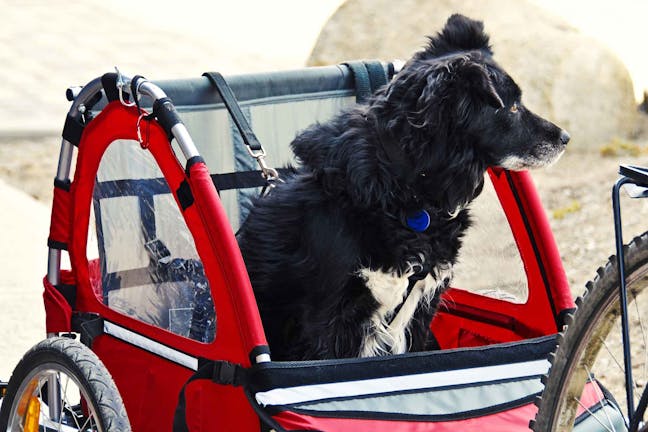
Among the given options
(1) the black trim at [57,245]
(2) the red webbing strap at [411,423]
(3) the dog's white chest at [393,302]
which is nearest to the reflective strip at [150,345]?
(1) the black trim at [57,245]

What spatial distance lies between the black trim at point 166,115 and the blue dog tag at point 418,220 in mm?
736

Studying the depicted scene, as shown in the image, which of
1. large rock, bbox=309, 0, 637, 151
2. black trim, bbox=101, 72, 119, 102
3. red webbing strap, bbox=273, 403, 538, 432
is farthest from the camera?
large rock, bbox=309, 0, 637, 151

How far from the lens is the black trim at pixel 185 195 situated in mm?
2559

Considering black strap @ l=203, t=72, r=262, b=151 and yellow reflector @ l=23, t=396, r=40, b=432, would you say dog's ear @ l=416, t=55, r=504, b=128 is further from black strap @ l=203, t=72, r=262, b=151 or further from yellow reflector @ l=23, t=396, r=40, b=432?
yellow reflector @ l=23, t=396, r=40, b=432

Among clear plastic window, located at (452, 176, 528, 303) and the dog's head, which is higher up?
the dog's head

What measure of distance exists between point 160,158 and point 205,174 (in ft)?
0.57

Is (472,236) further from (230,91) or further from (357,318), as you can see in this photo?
(230,91)

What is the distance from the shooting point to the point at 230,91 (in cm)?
336

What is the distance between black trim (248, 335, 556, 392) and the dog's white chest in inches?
16.1

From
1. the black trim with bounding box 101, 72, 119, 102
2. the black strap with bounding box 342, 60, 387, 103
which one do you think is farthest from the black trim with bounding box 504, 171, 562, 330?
the black trim with bounding box 101, 72, 119, 102

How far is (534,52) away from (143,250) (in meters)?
6.18

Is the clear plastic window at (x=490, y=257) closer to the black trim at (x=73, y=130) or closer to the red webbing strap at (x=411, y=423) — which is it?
the red webbing strap at (x=411, y=423)

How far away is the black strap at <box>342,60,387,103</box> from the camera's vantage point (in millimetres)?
3594

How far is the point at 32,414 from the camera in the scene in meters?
2.92
